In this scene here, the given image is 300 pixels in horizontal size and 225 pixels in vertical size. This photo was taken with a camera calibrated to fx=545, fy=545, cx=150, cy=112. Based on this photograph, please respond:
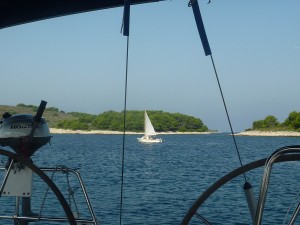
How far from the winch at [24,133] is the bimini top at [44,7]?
1.39 ft

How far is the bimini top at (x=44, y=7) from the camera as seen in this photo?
235 centimetres

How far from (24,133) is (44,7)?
2.01ft

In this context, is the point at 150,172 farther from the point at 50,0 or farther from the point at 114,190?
the point at 50,0

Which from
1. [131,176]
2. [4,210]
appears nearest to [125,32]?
[4,210]

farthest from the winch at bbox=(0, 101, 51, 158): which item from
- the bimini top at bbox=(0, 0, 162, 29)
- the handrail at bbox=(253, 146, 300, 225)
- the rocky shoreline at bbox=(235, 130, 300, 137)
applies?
the rocky shoreline at bbox=(235, 130, 300, 137)

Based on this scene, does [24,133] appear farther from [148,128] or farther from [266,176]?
[148,128]

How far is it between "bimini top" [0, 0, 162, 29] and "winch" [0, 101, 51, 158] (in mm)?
423

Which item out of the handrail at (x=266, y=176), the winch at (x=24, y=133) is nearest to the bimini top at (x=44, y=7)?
the winch at (x=24, y=133)

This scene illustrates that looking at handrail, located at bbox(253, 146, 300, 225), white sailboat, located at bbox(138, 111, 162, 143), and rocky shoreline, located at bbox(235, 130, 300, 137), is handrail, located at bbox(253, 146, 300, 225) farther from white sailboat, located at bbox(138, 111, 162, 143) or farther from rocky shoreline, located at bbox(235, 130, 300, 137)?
rocky shoreline, located at bbox(235, 130, 300, 137)

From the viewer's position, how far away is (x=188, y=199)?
14.5 metres

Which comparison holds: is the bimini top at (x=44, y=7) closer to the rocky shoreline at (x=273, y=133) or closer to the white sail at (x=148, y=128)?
the white sail at (x=148, y=128)

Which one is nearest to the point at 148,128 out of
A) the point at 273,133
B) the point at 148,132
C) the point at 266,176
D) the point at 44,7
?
the point at 148,132

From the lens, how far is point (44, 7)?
239cm

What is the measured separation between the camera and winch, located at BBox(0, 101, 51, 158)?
2584 millimetres
